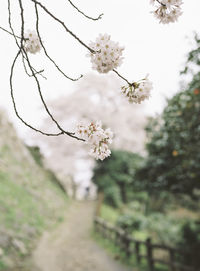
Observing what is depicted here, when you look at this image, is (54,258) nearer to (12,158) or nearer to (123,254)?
(123,254)

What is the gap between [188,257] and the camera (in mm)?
6016

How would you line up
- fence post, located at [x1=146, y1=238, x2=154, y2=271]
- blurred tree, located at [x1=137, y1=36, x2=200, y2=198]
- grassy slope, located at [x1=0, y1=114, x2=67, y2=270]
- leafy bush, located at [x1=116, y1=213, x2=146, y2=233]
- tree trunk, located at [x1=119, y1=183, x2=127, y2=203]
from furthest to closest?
tree trunk, located at [x1=119, y1=183, x2=127, y2=203] → leafy bush, located at [x1=116, y1=213, x2=146, y2=233] → grassy slope, located at [x1=0, y1=114, x2=67, y2=270] → fence post, located at [x1=146, y1=238, x2=154, y2=271] → blurred tree, located at [x1=137, y1=36, x2=200, y2=198]

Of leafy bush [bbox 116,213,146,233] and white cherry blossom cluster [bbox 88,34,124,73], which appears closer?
white cherry blossom cluster [bbox 88,34,124,73]

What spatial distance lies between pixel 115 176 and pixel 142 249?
617 cm

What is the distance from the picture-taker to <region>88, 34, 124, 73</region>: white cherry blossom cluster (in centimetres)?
123

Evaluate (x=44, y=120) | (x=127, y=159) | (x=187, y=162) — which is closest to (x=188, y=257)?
(x=187, y=162)

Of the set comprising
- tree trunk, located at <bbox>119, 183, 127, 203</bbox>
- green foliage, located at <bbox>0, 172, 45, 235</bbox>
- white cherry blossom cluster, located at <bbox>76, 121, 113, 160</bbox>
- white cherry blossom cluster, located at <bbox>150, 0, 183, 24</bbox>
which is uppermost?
tree trunk, located at <bbox>119, 183, 127, 203</bbox>

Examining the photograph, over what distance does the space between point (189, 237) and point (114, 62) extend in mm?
6566

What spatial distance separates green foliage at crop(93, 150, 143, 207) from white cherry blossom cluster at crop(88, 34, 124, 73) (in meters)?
13.8

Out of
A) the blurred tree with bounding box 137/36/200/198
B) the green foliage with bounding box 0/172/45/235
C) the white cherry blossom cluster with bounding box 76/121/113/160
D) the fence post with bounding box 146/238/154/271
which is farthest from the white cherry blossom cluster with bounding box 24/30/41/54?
the green foliage with bounding box 0/172/45/235

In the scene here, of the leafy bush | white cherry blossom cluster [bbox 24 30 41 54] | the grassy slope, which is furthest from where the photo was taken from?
the leafy bush

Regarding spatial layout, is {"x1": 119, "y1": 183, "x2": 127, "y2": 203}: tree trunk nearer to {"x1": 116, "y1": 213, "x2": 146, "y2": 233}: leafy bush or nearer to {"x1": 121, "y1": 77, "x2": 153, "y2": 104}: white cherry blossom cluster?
{"x1": 116, "y1": 213, "x2": 146, "y2": 233}: leafy bush

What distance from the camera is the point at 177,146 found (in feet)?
17.0

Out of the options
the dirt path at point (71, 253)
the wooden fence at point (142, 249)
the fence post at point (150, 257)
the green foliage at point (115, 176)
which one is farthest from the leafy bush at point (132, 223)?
the green foliage at point (115, 176)
